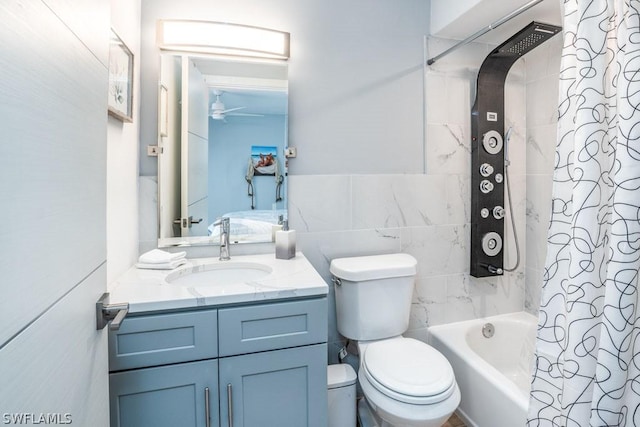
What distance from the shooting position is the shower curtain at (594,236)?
0.89 metres

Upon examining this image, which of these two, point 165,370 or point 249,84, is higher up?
point 249,84

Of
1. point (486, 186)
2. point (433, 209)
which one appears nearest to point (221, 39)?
point (433, 209)

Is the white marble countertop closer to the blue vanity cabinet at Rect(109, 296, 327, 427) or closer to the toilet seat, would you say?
the blue vanity cabinet at Rect(109, 296, 327, 427)

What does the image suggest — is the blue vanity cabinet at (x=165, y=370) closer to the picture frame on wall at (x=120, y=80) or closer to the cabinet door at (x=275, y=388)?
the cabinet door at (x=275, y=388)

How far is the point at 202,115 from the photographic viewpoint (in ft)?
5.51

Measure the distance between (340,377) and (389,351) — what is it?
0.27 meters

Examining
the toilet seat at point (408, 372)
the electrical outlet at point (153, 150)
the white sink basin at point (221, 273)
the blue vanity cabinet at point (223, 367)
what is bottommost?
the toilet seat at point (408, 372)

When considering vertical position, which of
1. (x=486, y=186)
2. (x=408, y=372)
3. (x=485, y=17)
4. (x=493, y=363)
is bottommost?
(x=493, y=363)

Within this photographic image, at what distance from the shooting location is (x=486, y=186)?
6.64ft

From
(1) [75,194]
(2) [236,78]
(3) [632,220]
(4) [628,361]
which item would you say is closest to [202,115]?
(2) [236,78]

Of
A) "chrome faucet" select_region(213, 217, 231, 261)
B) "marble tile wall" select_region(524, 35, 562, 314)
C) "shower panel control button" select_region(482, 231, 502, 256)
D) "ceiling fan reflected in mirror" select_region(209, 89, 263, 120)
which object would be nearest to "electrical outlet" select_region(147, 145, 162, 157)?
"ceiling fan reflected in mirror" select_region(209, 89, 263, 120)

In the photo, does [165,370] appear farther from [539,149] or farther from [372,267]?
[539,149]

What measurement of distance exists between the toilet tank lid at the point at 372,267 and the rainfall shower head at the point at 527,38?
1.28 m

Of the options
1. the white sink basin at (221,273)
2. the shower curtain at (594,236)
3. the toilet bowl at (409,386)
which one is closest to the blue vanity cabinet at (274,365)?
the toilet bowl at (409,386)
